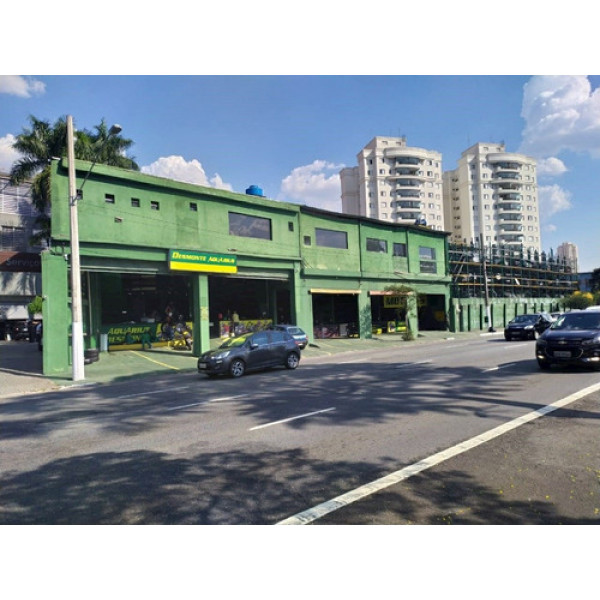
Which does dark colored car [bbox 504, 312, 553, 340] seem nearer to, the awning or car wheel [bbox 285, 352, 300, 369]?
the awning

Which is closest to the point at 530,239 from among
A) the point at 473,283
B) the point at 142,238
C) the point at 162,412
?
the point at 473,283

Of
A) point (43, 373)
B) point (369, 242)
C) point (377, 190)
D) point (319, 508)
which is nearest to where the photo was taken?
point (319, 508)

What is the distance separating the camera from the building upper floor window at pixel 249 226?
23.9m

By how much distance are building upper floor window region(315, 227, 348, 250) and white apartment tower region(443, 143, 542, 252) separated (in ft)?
257

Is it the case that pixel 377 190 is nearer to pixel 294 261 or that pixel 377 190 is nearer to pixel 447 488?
pixel 294 261

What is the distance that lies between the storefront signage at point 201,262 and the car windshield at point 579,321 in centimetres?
1517

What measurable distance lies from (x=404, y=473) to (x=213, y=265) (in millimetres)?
18277

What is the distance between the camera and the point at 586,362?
36.9 ft

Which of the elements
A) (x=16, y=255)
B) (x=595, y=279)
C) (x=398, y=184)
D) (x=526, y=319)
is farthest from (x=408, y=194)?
(x=16, y=255)

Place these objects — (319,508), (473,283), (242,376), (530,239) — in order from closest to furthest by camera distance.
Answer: (319,508) < (242,376) < (473,283) < (530,239)

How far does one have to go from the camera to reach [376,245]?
3297cm

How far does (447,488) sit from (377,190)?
3802 inches

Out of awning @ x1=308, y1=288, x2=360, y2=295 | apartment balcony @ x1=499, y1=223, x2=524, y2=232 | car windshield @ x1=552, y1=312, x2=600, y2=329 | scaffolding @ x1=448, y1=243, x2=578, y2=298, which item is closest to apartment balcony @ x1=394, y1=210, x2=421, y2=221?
apartment balcony @ x1=499, y1=223, x2=524, y2=232

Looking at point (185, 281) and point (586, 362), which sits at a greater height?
point (185, 281)
